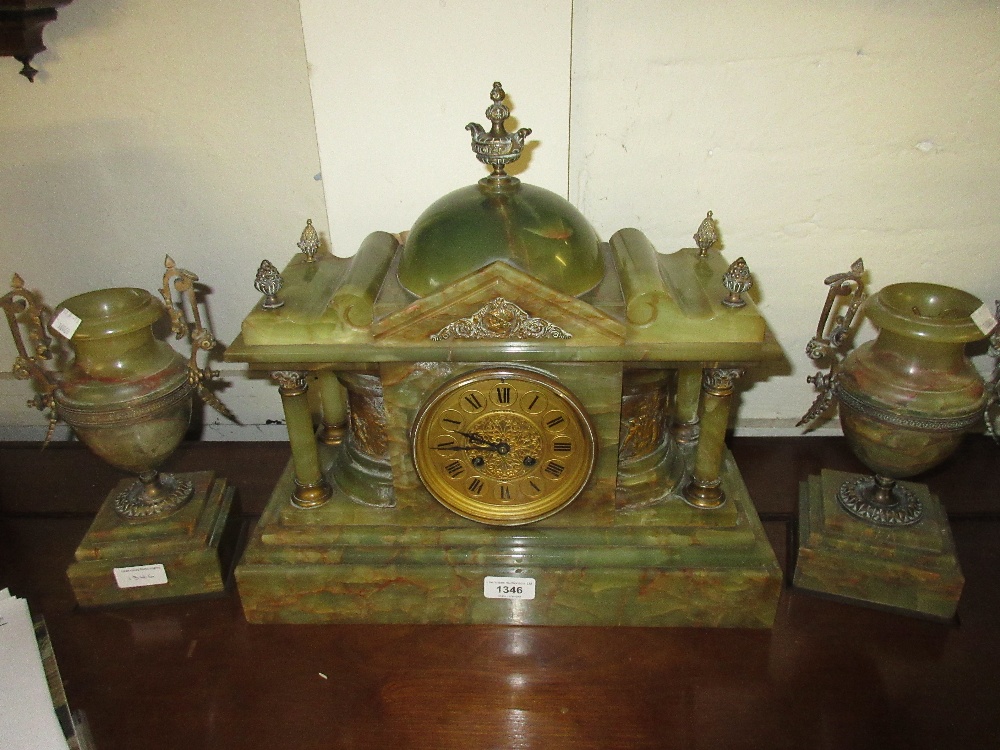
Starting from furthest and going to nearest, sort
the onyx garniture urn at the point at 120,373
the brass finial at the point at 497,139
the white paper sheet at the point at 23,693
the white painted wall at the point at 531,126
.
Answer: the white painted wall at the point at 531,126, the onyx garniture urn at the point at 120,373, the brass finial at the point at 497,139, the white paper sheet at the point at 23,693

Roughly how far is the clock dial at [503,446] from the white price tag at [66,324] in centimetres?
65

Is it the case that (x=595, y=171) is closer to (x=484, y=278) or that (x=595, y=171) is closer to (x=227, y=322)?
(x=484, y=278)

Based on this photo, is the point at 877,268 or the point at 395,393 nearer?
the point at 395,393

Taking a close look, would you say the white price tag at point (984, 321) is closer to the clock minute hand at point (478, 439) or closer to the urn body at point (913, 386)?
the urn body at point (913, 386)

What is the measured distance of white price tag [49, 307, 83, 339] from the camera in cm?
129

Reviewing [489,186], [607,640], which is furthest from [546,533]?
[489,186]

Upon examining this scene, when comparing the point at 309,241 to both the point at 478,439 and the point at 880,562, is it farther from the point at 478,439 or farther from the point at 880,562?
the point at 880,562

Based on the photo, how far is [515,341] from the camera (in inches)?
46.2

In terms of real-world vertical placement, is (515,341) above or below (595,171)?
below

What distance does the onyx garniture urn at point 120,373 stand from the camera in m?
1.33

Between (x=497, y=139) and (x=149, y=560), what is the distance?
104 cm

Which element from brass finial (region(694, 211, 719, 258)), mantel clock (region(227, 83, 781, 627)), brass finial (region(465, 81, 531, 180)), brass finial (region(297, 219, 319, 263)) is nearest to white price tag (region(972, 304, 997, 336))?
mantel clock (region(227, 83, 781, 627))

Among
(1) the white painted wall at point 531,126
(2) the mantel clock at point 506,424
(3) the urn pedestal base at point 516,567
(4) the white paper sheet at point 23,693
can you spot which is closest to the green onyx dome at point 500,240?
(2) the mantel clock at point 506,424

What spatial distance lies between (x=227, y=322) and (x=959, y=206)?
178 centimetres
